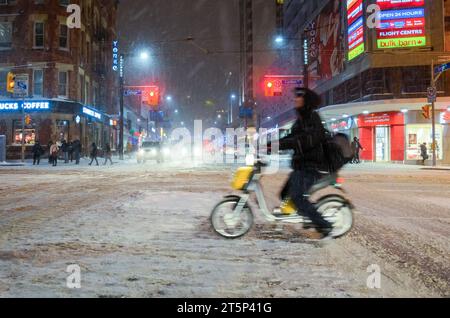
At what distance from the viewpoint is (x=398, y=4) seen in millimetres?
32156

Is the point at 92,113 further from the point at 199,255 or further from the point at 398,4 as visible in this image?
the point at 199,255

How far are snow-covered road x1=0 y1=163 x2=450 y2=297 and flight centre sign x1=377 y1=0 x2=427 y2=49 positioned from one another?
26745mm

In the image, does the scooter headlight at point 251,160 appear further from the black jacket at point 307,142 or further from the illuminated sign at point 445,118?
the illuminated sign at point 445,118

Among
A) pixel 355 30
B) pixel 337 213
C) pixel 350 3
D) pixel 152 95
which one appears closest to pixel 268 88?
pixel 152 95

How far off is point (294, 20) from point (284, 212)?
65861 mm

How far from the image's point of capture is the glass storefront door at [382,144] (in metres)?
34.8

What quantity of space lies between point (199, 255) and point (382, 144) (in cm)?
3295

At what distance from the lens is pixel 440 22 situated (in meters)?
31.9

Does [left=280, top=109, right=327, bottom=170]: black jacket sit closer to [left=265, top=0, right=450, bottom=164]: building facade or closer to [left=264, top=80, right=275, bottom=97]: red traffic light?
[left=264, top=80, right=275, bottom=97]: red traffic light

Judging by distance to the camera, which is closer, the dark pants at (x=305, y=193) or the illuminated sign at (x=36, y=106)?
the dark pants at (x=305, y=193)

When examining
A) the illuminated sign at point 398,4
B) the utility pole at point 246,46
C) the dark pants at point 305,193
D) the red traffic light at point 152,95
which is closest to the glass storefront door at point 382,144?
the illuminated sign at point 398,4

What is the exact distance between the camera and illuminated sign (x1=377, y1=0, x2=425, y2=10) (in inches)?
1256

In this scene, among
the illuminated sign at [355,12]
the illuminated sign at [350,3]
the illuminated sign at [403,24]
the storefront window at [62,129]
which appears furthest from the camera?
the storefront window at [62,129]

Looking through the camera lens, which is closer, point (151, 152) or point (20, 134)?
point (151, 152)
